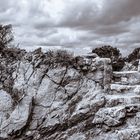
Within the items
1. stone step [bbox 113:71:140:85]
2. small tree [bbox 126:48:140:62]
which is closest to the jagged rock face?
stone step [bbox 113:71:140:85]

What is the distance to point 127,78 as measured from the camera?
17.9 m

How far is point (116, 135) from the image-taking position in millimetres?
14578

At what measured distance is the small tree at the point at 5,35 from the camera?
62.3 ft

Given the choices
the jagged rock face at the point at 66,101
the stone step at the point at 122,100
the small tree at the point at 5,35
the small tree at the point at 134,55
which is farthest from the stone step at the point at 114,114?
the small tree at the point at 134,55

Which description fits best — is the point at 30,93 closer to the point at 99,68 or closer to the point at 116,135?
the point at 99,68

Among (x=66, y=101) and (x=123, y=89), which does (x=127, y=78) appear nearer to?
(x=123, y=89)

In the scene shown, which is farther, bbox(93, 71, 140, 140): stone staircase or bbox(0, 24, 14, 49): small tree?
bbox(0, 24, 14, 49): small tree

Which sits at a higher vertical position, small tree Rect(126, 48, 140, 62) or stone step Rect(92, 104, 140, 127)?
small tree Rect(126, 48, 140, 62)

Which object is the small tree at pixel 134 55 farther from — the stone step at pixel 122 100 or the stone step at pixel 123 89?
the stone step at pixel 122 100

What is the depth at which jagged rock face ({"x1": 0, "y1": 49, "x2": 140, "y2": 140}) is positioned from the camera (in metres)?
15.2

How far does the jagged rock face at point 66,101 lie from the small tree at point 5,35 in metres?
1.60

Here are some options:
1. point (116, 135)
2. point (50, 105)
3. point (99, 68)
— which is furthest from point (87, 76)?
point (116, 135)

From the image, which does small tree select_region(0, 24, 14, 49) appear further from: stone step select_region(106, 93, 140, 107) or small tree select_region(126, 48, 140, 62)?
small tree select_region(126, 48, 140, 62)

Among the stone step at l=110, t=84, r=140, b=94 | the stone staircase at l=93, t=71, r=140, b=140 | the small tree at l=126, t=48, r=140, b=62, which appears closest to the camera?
the stone staircase at l=93, t=71, r=140, b=140
